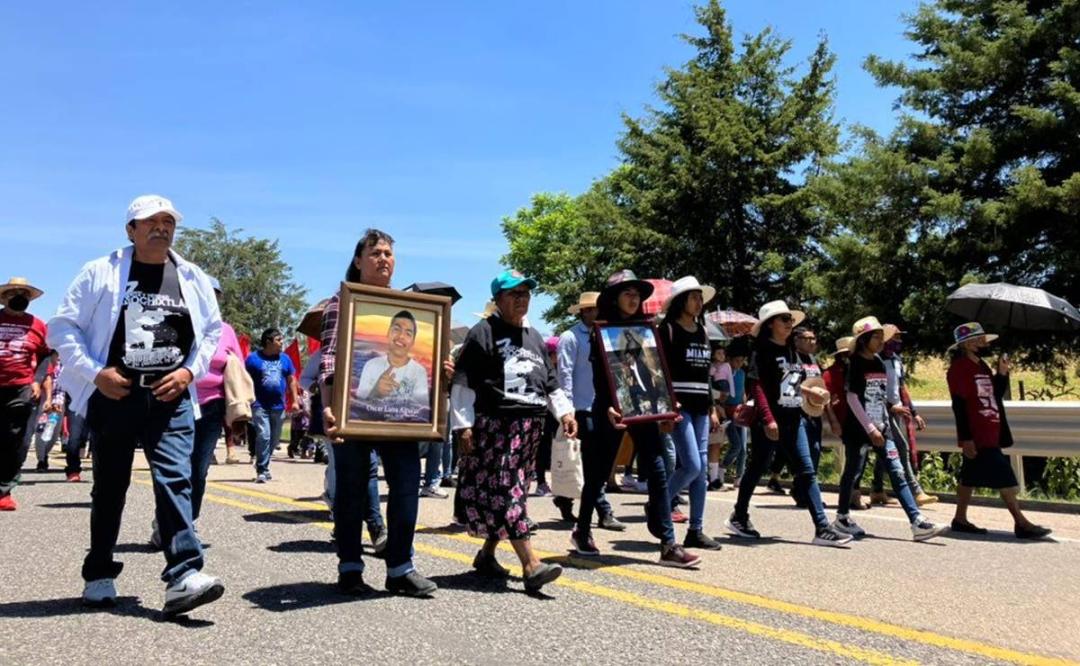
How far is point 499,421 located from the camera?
5.38m

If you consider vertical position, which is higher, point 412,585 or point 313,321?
point 313,321

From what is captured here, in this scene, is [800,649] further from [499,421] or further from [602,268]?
[602,268]

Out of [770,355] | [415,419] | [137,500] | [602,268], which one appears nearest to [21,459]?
[137,500]

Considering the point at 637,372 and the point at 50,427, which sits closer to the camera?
the point at 637,372

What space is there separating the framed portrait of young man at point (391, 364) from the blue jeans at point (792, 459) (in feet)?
10.4

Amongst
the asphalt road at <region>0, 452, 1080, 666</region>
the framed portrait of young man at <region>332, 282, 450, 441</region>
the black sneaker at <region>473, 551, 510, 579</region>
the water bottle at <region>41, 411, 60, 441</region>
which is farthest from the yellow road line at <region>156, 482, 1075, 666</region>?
the water bottle at <region>41, 411, 60, 441</region>

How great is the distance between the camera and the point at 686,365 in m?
6.83

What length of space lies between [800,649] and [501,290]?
252cm

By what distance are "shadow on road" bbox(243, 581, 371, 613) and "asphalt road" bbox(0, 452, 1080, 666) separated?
2cm

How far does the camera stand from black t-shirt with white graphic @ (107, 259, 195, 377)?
14.5ft

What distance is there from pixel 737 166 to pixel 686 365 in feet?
84.6

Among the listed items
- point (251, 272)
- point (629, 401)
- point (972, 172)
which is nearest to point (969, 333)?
point (629, 401)

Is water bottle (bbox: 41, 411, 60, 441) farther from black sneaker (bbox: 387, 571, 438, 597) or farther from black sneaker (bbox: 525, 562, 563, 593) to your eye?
black sneaker (bbox: 525, 562, 563, 593)

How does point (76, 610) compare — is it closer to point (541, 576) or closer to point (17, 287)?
point (541, 576)
